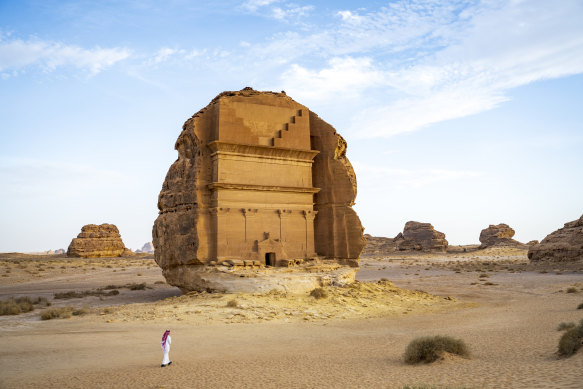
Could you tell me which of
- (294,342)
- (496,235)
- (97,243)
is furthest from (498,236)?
(294,342)

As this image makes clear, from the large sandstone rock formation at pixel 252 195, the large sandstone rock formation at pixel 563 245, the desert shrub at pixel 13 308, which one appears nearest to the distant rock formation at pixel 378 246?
the large sandstone rock formation at pixel 563 245

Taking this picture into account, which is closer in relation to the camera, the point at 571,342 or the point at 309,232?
the point at 571,342

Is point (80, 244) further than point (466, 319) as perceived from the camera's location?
Yes

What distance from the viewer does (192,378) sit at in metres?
8.02

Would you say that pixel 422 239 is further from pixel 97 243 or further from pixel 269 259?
pixel 269 259

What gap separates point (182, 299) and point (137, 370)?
8.17 m

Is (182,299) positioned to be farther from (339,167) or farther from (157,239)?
(339,167)

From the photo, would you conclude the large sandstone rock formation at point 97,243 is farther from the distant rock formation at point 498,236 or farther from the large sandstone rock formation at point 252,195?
the distant rock formation at point 498,236

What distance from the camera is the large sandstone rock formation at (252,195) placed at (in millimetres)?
17641

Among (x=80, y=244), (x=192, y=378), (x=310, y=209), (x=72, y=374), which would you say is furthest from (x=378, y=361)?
(x=80, y=244)

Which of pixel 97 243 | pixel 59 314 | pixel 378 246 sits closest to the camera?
pixel 59 314

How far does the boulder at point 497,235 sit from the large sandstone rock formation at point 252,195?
67.2 metres

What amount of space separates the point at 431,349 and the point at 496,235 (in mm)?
78785

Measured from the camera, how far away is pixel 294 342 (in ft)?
36.9
